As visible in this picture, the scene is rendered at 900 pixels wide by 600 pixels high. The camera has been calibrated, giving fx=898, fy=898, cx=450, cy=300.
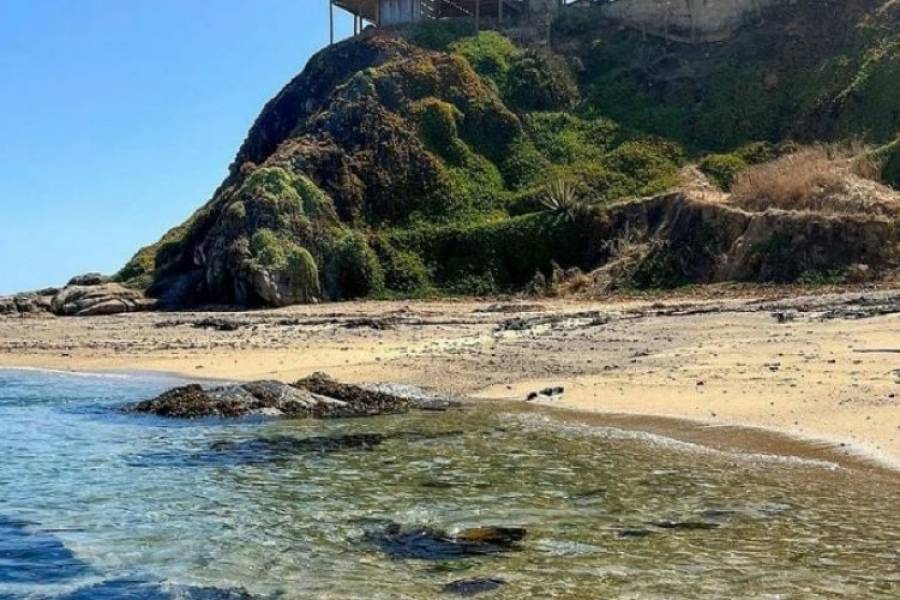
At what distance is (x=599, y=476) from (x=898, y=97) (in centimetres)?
3168

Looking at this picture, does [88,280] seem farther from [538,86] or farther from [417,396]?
[417,396]

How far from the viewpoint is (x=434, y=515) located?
7.81m

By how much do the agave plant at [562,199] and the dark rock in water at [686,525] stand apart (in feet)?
90.3

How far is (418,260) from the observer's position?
3622 cm

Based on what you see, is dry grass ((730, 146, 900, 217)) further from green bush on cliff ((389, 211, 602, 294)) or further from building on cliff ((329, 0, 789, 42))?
building on cliff ((329, 0, 789, 42))

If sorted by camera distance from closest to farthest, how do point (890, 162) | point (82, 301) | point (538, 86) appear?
point (890, 162)
point (82, 301)
point (538, 86)

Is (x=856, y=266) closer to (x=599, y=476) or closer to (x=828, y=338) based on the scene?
(x=828, y=338)

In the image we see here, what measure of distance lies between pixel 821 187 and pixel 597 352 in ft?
50.0

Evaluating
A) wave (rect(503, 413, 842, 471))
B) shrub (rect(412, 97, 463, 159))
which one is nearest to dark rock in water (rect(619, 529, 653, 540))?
wave (rect(503, 413, 842, 471))

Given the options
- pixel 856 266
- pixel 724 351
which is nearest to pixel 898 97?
pixel 856 266

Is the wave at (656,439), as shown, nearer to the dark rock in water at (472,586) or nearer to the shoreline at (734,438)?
the shoreline at (734,438)

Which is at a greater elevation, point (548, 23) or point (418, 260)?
point (548, 23)

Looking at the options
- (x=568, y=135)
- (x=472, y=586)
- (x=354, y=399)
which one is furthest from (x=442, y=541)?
(x=568, y=135)

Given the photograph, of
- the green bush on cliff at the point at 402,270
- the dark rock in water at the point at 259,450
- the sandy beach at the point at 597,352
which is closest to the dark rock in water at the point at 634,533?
the sandy beach at the point at 597,352
